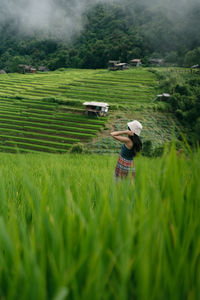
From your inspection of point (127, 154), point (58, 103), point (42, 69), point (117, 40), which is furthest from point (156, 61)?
point (127, 154)

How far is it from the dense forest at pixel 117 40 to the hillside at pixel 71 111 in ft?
60.3

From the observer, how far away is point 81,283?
323 millimetres

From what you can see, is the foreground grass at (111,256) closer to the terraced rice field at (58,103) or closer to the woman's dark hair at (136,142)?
the woman's dark hair at (136,142)

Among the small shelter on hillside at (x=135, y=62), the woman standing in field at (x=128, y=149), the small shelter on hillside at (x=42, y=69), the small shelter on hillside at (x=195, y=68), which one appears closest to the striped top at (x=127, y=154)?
the woman standing in field at (x=128, y=149)

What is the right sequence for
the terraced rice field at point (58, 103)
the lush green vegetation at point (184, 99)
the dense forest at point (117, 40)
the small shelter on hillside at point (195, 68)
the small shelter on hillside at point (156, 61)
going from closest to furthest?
the terraced rice field at point (58, 103) < the lush green vegetation at point (184, 99) < the small shelter on hillside at point (195, 68) < the small shelter on hillside at point (156, 61) < the dense forest at point (117, 40)

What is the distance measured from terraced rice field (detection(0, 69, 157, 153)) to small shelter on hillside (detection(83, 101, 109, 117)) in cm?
85

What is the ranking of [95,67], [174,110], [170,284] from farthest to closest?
[95,67]
[174,110]
[170,284]

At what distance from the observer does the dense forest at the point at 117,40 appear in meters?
56.5

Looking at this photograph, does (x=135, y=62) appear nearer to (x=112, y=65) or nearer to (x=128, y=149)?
(x=112, y=65)

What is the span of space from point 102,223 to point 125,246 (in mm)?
84

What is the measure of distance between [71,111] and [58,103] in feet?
8.68

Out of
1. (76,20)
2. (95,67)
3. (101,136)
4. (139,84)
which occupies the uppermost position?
(76,20)

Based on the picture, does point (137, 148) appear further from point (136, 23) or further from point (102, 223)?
point (136, 23)

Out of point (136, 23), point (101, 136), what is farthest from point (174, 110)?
point (136, 23)
